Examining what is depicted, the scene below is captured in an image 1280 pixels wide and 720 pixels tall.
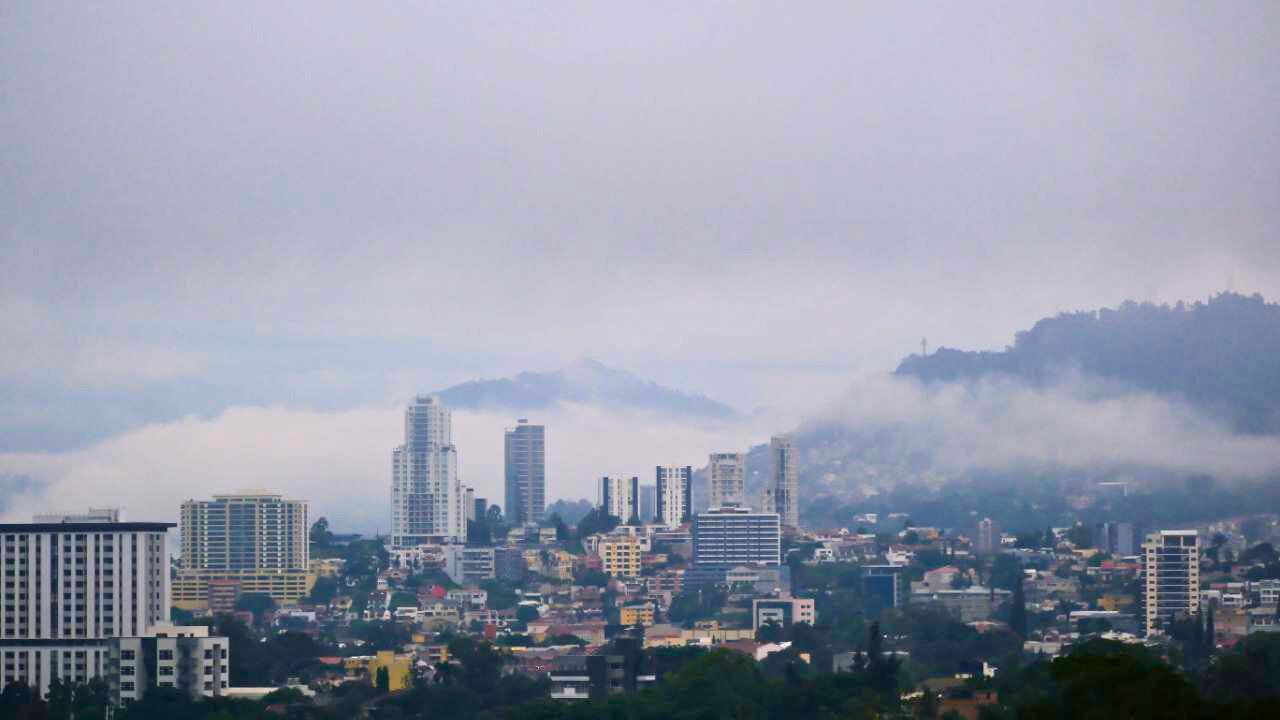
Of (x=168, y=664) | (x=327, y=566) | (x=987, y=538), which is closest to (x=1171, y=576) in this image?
(x=987, y=538)

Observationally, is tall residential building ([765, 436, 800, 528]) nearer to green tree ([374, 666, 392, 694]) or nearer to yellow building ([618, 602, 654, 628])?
A: yellow building ([618, 602, 654, 628])

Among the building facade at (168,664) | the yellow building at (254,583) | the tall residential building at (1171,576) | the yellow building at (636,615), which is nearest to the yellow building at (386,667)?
the building facade at (168,664)

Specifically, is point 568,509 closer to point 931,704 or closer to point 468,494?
point 468,494

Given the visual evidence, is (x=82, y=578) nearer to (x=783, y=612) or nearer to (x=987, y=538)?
(x=783, y=612)

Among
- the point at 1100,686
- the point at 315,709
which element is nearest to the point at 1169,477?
the point at 315,709

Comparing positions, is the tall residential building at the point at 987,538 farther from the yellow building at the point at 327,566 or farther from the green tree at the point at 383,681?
the green tree at the point at 383,681

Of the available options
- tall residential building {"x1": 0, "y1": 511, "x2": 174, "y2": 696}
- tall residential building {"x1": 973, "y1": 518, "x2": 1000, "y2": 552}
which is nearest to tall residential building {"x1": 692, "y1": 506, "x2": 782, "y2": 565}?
tall residential building {"x1": 973, "y1": 518, "x2": 1000, "y2": 552}

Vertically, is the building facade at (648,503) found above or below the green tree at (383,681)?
above
